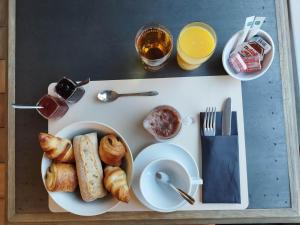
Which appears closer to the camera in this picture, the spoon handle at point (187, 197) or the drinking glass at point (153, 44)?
the spoon handle at point (187, 197)

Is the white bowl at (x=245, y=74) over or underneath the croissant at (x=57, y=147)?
over

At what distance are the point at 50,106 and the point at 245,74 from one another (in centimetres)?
57

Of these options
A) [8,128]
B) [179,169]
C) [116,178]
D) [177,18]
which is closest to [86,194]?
[116,178]

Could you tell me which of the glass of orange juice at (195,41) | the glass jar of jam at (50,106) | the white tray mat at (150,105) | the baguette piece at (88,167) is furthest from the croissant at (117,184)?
the glass of orange juice at (195,41)

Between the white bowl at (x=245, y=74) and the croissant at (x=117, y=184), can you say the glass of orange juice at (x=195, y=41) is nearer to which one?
the white bowl at (x=245, y=74)

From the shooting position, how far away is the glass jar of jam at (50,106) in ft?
3.23

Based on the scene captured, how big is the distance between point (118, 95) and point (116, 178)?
27 centimetres

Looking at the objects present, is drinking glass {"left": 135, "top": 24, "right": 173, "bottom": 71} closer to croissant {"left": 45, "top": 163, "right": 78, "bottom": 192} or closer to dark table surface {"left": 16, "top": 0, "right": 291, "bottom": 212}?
dark table surface {"left": 16, "top": 0, "right": 291, "bottom": 212}

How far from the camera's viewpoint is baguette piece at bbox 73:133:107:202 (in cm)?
89

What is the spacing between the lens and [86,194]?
89 centimetres

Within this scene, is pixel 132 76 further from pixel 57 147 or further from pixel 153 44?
pixel 57 147

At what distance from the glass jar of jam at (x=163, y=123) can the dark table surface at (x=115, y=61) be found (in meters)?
0.12

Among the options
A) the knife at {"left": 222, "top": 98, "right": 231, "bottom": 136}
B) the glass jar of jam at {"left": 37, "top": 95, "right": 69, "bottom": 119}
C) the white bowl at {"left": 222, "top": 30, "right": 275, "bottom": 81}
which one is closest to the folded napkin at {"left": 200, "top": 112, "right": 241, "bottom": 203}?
the knife at {"left": 222, "top": 98, "right": 231, "bottom": 136}

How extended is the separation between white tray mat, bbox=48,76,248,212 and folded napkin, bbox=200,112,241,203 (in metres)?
0.02
